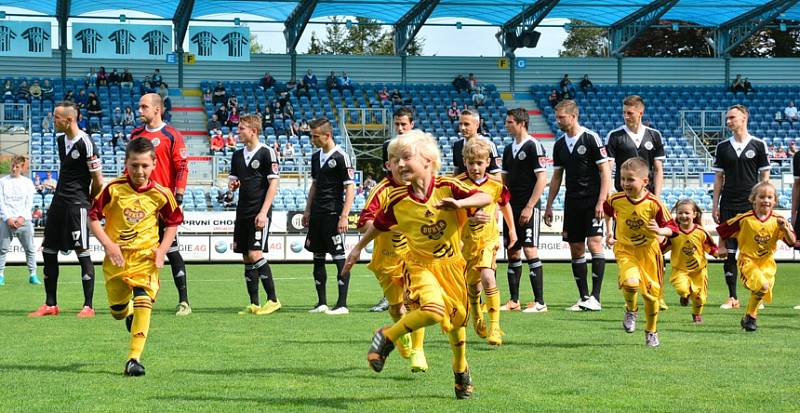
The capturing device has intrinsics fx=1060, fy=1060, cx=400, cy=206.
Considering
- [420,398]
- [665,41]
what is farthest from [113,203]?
[665,41]

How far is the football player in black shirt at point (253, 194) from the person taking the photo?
36.4ft

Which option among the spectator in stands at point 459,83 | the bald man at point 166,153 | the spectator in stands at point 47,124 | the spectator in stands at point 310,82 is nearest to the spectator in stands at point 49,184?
the spectator in stands at point 47,124

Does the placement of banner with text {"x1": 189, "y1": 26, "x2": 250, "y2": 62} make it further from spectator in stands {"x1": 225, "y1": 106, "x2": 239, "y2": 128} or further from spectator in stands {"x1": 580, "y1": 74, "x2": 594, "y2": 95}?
spectator in stands {"x1": 580, "y1": 74, "x2": 594, "y2": 95}

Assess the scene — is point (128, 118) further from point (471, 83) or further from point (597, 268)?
point (597, 268)

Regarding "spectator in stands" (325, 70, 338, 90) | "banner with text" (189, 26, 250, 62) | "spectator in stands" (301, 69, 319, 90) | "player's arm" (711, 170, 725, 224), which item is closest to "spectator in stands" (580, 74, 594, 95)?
"spectator in stands" (325, 70, 338, 90)

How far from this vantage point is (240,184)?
36.7ft

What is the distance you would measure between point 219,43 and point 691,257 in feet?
92.5

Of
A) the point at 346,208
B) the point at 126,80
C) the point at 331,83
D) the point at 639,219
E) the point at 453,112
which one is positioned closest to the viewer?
the point at 639,219

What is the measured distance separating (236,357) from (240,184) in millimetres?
4009

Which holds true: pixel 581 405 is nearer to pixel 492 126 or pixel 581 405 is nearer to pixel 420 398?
pixel 420 398

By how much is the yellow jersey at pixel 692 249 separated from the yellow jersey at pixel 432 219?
5.29 meters

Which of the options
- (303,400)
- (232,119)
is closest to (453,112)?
(232,119)

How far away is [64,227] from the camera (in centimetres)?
1038

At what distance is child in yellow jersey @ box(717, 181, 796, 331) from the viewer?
937cm
